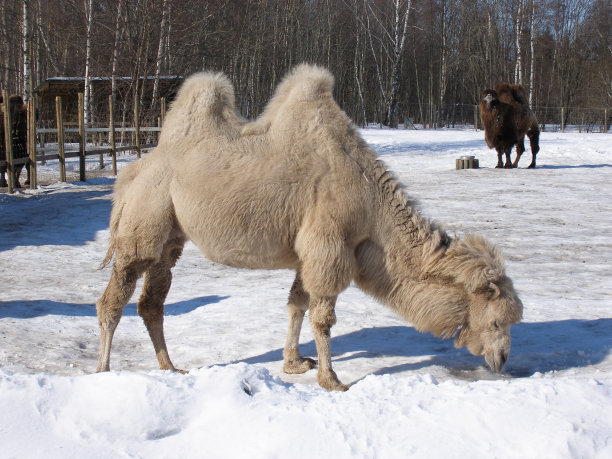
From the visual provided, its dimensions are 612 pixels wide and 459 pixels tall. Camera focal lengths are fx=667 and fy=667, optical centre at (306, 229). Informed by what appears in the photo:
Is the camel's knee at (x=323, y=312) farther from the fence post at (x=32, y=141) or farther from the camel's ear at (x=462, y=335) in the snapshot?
the fence post at (x=32, y=141)

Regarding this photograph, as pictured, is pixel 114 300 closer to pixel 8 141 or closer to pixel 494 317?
pixel 494 317

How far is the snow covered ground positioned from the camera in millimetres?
2807

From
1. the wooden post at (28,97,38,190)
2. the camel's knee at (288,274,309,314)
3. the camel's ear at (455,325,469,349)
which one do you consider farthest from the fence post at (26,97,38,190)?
the camel's ear at (455,325,469,349)

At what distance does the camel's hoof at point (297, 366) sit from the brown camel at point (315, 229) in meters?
0.42

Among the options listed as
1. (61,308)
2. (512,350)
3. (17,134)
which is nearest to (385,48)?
(17,134)

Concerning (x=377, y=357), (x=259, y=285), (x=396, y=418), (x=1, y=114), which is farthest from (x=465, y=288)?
(x=1, y=114)

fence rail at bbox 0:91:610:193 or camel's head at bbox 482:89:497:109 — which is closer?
fence rail at bbox 0:91:610:193

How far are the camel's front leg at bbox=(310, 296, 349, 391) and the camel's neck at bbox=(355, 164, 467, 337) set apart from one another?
36 cm

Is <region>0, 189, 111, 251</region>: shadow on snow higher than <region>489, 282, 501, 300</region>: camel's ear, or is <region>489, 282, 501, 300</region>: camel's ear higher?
<region>489, 282, 501, 300</region>: camel's ear

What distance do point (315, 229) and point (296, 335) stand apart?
1051 mm

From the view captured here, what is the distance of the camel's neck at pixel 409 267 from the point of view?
4492 millimetres

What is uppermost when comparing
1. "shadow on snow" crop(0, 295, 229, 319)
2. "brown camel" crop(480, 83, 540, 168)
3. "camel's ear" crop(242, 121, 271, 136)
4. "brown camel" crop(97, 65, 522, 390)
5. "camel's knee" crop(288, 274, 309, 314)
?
"brown camel" crop(480, 83, 540, 168)

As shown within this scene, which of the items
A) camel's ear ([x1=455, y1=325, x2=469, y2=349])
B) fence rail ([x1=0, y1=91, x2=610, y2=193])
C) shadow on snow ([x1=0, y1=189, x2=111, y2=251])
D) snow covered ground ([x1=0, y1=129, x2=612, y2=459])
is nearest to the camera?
snow covered ground ([x1=0, y1=129, x2=612, y2=459])

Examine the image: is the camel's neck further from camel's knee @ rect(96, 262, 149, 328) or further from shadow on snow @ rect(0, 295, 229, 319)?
shadow on snow @ rect(0, 295, 229, 319)
